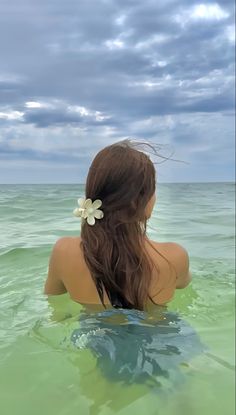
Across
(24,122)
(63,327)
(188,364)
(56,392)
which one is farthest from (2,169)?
(188,364)

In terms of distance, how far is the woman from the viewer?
1.84 meters

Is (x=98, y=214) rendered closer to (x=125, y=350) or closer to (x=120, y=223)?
(x=120, y=223)

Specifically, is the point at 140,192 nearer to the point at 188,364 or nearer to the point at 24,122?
the point at 188,364

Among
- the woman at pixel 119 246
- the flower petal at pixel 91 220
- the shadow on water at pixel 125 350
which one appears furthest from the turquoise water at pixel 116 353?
the flower petal at pixel 91 220

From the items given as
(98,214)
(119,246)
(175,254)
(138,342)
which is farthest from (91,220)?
(138,342)

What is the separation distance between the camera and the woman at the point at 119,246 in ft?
6.03

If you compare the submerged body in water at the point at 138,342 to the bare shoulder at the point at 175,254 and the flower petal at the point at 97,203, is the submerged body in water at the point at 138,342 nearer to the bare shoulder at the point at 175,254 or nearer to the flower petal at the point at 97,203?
the bare shoulder at the point at 175,254

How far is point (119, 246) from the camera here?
1.88 m

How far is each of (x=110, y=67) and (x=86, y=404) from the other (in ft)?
5.59

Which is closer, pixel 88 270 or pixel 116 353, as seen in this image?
pixel 116 353

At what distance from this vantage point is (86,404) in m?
1.50

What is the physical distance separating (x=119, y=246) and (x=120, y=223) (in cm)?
9

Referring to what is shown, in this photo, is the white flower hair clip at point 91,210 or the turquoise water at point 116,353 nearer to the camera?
the turquoise water at point 116,353

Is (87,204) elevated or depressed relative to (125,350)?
elevated
